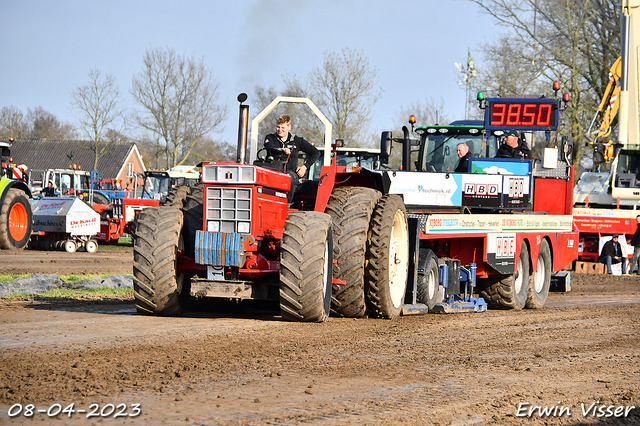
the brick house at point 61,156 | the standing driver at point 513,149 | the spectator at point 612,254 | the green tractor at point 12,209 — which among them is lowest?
the spectator at point 612,254

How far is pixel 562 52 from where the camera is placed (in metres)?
34.5

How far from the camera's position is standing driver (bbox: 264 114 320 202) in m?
8.96

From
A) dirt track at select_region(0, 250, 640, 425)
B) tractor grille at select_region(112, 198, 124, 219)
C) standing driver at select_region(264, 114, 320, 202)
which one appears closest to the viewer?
dirt track at select_region(0, 250, 640, 425)

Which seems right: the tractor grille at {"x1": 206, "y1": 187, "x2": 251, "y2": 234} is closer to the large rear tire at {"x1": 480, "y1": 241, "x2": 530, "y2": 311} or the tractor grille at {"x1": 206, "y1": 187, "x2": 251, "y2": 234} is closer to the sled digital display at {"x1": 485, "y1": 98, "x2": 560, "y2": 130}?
the large rear tire at {"x1": 480, "y1": 241, "x2": 530, "y2": 311}

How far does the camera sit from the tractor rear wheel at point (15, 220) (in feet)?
65.2

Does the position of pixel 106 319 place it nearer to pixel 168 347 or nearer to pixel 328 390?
pixel 168 347

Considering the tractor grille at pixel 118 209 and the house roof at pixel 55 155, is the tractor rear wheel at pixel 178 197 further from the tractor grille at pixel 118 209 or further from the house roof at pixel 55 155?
the house roof at pixel 55 155

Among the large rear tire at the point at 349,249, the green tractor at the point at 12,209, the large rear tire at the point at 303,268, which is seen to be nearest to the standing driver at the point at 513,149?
the large rear tire at the point at 349,249

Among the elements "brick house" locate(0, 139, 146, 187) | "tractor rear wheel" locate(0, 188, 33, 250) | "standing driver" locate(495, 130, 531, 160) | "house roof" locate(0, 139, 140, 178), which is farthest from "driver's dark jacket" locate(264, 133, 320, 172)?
"house roof" locate(0, 139, 140, 178)

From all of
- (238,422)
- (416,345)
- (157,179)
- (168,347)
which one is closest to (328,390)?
(238,422)

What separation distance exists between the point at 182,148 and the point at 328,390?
149 ft

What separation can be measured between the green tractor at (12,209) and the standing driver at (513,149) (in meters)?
12.5

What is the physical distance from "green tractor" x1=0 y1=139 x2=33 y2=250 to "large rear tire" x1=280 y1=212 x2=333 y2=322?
13839mm

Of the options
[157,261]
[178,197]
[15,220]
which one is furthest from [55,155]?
[157,261]
